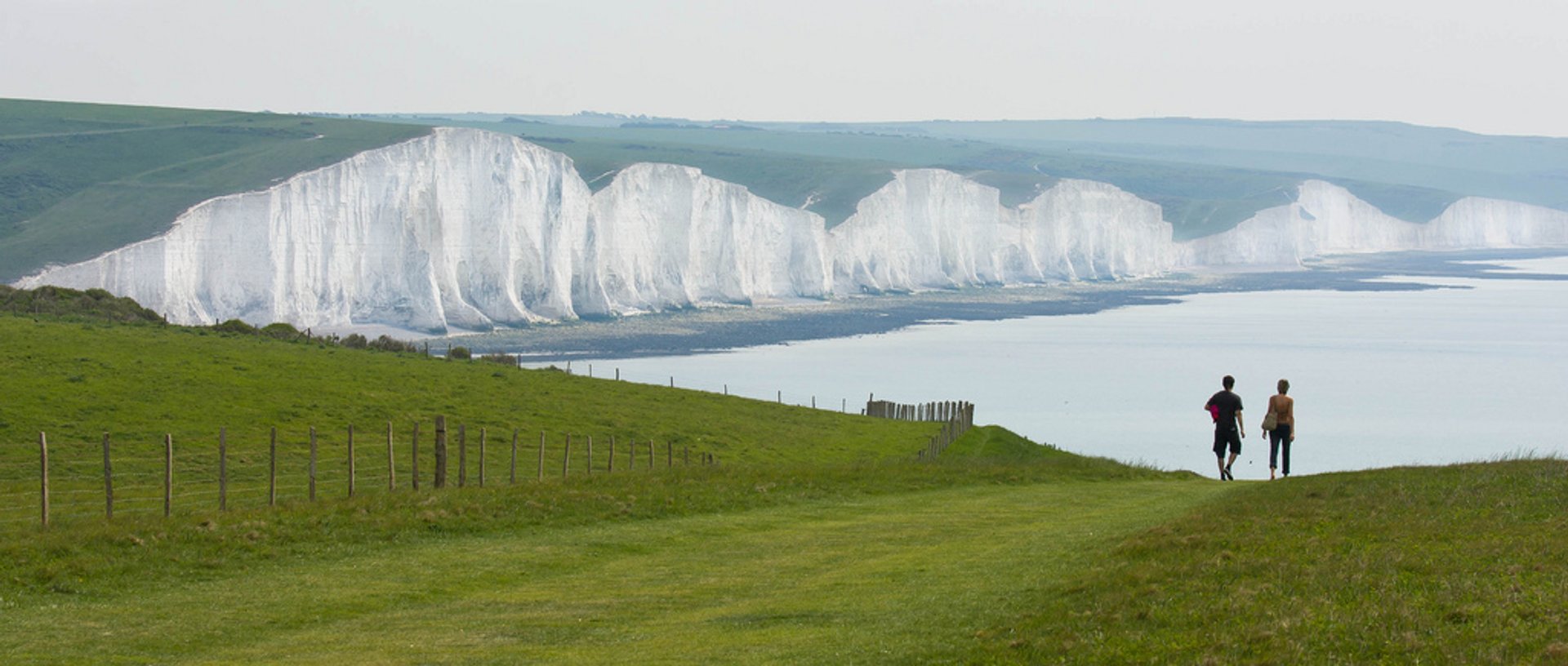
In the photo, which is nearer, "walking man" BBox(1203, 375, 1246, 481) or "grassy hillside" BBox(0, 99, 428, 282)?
"walking man" BBox(1203, 375, 1246, 481)

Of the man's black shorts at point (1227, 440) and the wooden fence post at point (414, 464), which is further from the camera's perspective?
the man's black shorts at point (1227, 440)

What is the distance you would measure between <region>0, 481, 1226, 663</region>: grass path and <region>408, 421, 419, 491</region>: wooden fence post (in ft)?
12.8

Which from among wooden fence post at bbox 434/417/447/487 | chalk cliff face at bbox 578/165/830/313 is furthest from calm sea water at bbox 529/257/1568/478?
wooden fence post at bbox 434/417/447/487

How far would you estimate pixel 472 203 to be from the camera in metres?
109

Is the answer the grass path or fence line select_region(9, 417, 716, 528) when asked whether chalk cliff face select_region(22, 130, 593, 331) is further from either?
the grass path

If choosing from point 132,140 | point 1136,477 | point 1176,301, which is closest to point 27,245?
point 132,140

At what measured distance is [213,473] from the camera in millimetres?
28594

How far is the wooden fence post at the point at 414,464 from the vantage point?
24.0 meters

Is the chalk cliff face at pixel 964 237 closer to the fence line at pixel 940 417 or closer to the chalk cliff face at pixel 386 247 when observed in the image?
the chalk cliff face at pixel 386 247

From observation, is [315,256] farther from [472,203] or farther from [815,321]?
[815,321]

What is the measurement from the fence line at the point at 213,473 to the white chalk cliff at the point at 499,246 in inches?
2058

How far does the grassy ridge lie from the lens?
9617mm

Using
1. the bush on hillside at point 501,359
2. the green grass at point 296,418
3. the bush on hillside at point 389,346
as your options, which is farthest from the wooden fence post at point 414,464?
the bush on hillside at point 501,359

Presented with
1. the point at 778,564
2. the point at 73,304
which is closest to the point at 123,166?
the point at 73,304
